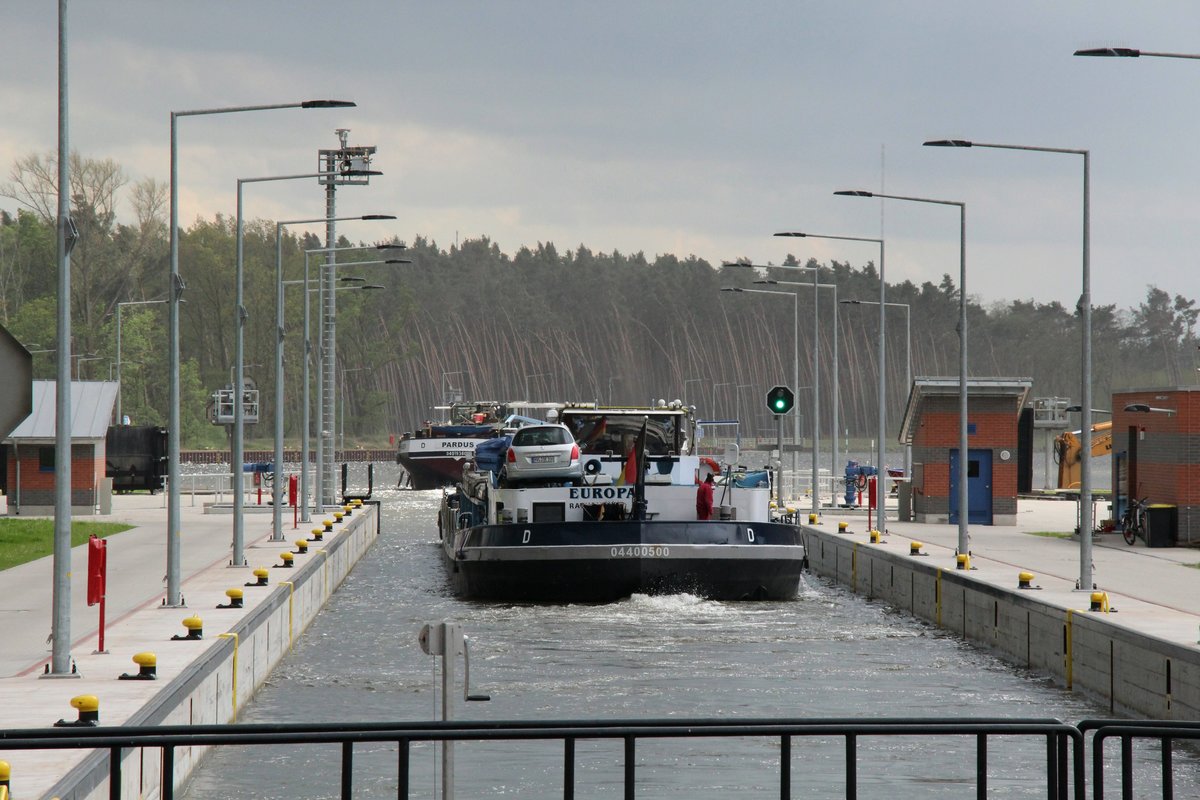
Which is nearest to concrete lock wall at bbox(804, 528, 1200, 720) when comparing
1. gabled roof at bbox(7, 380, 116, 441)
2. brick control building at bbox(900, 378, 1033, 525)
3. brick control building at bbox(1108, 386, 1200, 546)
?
brick control building at bbox(1108, 386, 1200, 546)

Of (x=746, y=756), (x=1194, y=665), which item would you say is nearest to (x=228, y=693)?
(x=746, y=756)

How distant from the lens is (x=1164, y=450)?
37688 mm

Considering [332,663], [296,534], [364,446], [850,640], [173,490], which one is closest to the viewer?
[173,490]

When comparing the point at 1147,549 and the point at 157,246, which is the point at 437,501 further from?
the point at 157,246

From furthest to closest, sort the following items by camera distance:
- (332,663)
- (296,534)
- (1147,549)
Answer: (296,534) → (1147,549) → (332,663)

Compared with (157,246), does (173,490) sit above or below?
below

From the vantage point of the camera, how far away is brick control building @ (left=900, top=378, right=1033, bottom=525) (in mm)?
46625

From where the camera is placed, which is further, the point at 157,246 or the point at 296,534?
the point at 157,246

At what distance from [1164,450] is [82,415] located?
28.9m

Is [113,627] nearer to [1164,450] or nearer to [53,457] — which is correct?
[1164,450]

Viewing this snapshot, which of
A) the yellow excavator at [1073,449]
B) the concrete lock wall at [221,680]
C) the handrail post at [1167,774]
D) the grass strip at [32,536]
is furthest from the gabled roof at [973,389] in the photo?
the handrail post at [1167,774]

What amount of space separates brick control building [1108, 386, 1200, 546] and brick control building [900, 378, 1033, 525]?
6311mm

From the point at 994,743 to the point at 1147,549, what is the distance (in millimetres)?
20237

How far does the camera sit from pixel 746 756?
16922 millimetres
